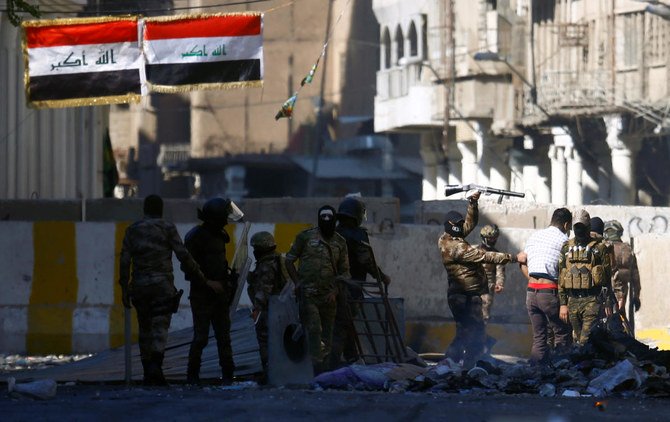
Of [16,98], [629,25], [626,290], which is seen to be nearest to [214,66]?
[626,290]

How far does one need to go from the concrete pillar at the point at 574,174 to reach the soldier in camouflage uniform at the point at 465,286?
2653 cm

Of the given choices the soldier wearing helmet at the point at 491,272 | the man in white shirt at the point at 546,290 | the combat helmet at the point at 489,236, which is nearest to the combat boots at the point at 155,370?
the man in white shirt at the point at 546,290

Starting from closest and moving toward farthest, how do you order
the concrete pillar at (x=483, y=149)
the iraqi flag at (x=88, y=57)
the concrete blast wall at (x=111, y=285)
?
1. the concrete blast wall at (x=111, y=285)
2. the iraqi flag at (x=88, y=57)
3. the concrete pillar at (x=483, y=149)

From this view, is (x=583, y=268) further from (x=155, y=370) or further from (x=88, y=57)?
(x=88, y=57)

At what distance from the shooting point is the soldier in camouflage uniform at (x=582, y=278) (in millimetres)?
13570

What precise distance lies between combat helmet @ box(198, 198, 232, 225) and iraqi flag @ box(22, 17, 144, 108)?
644 cm

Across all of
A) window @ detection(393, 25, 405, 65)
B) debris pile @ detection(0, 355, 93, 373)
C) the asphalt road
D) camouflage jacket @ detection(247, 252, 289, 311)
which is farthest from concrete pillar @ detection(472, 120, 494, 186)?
the asphalt road

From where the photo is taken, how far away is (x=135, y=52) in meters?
18.7

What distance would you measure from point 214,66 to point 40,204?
274cm

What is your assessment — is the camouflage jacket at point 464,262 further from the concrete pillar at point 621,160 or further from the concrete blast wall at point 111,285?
the concrete pillar at point 621,160

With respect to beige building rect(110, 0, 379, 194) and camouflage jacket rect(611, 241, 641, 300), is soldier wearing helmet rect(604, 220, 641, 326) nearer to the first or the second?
camouflage jacket rect(611, 241, 641, 300)

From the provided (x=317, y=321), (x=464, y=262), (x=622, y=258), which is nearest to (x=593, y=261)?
(x=464, y=262)

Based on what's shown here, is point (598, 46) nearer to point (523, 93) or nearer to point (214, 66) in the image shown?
point (523, 93)

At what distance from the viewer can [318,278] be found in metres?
12.1
